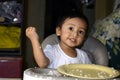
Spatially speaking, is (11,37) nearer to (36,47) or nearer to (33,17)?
(33,17)

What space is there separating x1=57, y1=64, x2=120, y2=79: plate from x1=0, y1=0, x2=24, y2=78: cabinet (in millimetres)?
1804

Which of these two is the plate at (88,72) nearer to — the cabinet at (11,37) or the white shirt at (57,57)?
the white shirt at (57,57)

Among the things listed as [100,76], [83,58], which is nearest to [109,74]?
[100,76]

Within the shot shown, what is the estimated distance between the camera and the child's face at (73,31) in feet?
5.38

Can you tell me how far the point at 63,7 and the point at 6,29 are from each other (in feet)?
5.17

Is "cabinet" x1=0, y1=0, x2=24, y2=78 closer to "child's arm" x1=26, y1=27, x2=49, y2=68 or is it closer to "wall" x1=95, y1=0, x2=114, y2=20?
"wall" x1=95, y1=0, x2=114, y2=20

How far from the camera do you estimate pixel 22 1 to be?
3.23 meters

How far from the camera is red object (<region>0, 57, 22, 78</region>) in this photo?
10.1 feet

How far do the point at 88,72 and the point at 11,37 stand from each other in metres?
2.00

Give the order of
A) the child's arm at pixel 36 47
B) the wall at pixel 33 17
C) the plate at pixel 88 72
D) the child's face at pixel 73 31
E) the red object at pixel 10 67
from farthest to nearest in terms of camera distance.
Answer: the wall at pixel 33 17, the red object at pixel 10 67, the child's face at pixel 73 31, the child's arm at pixel 36 47, the plate at pixel 88 72

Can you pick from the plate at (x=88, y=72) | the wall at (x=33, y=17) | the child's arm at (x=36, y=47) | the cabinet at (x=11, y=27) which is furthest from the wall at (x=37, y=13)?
the plate at (x=88, y=72)

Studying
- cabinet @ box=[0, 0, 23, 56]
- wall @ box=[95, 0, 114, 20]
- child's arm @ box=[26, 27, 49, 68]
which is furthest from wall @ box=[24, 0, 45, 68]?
child's arm @ box=[26, 27, 49, 68]

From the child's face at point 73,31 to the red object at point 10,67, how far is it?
147 cm

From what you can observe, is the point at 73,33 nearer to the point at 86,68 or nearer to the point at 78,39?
the point at 78,39
